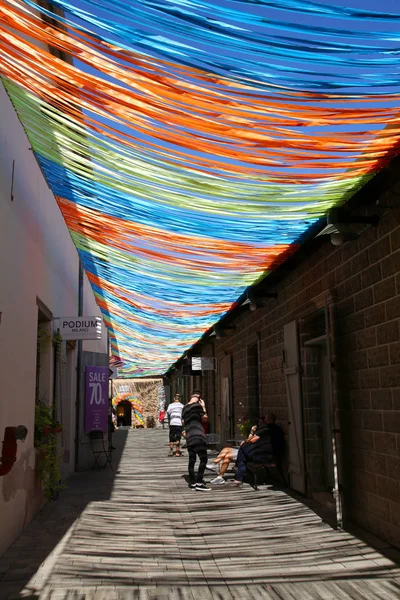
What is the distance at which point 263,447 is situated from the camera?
26.9ft

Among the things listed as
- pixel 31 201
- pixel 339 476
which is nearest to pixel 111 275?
pixel 31 201

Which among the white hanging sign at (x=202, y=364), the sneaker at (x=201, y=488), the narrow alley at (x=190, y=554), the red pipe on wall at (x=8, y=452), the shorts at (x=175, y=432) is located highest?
the white hanging sign at (x=202, y=364)

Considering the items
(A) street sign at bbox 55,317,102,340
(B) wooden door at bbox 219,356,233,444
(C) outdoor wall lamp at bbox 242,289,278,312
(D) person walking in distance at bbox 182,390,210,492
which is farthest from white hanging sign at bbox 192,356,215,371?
(A) street sign at bbox 55,317,102,340

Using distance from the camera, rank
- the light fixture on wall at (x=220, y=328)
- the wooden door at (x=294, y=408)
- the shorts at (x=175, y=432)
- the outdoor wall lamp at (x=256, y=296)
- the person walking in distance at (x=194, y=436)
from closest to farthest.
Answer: the wooden door at (x=294, y=408)
the person walking in distance at (x=194, y=436)
the outdoor wall lamp at (x=256, y=296)
the light fixture on wall at (x=220, y=328)
the shorts at (x=175, y=432)

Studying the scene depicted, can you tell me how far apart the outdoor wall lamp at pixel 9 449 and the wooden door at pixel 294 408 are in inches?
154

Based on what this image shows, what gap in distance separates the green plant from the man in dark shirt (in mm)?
2635

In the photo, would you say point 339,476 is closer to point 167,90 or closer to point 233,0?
point 167,90

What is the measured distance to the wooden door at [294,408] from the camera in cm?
741

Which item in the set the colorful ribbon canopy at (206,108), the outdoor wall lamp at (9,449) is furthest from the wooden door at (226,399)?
the outdoor wall lamp at (9,449)

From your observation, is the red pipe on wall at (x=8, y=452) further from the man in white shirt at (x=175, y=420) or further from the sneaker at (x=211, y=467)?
the man in white shirt at (x=175, y=420)

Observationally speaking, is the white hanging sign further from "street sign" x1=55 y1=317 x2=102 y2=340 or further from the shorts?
"street sign" x1=55 y1=317 x2=102 y2=340

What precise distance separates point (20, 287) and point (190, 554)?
2.88 meters

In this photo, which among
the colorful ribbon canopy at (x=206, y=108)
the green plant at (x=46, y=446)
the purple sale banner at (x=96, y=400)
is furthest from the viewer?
the purple sale banner at (x=96, y=400)

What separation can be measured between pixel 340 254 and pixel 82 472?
660 centimetres
